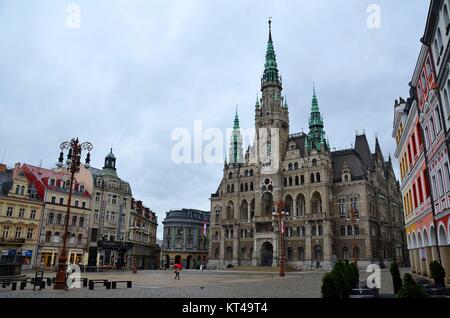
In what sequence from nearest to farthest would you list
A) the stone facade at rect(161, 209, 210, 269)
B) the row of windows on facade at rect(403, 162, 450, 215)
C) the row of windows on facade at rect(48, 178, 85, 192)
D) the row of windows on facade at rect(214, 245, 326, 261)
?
the row of windows on facade at rect(403, 162, 450, 215) → the row of windows on facade at rect(48, 178, 85, 192) → the row of windows on facade at rect(214, 245, 326, 261) → the stone facade at rect(161, 209, 210, 269)

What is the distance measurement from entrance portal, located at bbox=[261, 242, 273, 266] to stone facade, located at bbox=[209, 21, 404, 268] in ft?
0.38

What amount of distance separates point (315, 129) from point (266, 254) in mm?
29740

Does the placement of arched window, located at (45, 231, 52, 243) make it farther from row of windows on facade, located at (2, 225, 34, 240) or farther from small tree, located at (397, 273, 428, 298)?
small tree, located at (397, 273, 428, 298)

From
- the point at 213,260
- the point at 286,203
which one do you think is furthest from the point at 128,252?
the point at 286,203

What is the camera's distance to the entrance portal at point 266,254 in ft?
229

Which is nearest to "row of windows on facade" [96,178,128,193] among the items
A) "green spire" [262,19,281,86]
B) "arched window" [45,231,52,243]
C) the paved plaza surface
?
"arched window" [45,231,52,243]

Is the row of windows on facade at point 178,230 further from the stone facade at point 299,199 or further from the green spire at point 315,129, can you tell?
the green spire at point 315,129

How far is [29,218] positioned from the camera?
169 feet

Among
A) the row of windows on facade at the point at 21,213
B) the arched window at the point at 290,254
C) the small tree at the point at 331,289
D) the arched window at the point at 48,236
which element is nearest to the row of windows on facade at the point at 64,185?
Answer: the row of windows on facade at the point at 21,213

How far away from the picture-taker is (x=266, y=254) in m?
70.4

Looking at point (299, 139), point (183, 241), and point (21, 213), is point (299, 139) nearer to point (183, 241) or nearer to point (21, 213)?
point (183, 241)

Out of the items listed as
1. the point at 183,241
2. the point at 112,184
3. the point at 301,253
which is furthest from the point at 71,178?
the point at 183,241

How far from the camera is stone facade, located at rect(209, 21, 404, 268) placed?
212ft
